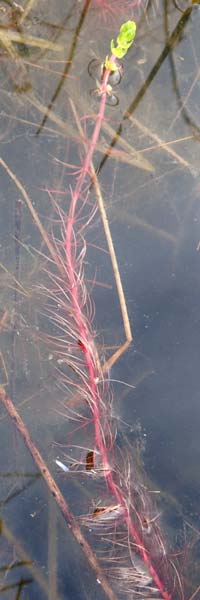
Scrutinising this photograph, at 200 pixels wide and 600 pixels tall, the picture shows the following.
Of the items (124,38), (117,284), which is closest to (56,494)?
(117,284)

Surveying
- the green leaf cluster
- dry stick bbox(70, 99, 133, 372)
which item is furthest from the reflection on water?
the green leaf cluster

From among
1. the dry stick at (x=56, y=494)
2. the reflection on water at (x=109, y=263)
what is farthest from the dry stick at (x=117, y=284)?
the dry stick at (x=56, y=494)

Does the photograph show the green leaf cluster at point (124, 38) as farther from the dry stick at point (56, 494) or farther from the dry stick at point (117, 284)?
the dry stick at point (56, 494)

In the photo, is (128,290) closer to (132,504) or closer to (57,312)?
(57,312)

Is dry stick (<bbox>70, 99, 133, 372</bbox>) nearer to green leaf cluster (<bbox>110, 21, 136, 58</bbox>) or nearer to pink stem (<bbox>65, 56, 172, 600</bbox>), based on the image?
pink stem (<bbox>65, 56, 172, 600</bbox>)

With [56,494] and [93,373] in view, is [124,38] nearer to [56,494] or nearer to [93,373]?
[93,373]

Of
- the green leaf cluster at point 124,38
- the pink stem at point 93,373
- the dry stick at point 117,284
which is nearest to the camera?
the green leaf cluster at point 124,38
